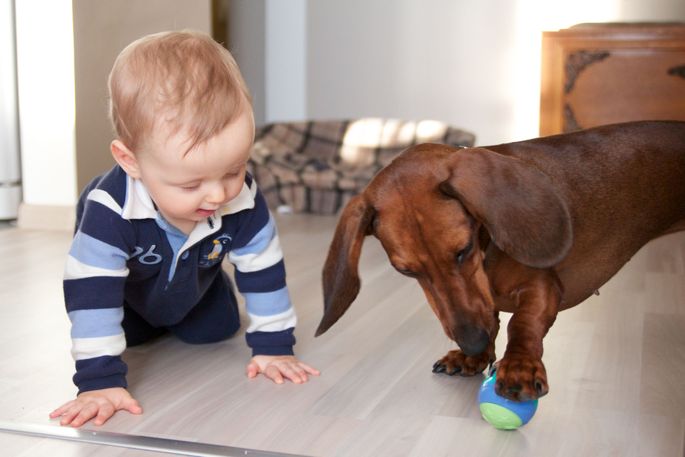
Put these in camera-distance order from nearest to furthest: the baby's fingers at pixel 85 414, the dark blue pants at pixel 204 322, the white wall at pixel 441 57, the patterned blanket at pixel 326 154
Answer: the baby's fingers at pixel 85 414 < the dark blue pants at pixel 204 322 < the patterned blanket at pixel 326 154 < the white wall at pixel 441 57

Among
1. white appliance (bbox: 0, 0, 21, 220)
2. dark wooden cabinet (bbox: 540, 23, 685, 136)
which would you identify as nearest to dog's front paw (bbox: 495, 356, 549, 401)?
white appliance (bbox: 0, 0, 21, 220)

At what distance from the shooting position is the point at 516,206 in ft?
4.17

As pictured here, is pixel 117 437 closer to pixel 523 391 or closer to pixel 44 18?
pixel 523 391

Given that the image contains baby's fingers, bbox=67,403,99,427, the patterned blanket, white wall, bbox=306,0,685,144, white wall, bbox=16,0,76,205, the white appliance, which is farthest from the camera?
white wall, bbox=306,0,685,144

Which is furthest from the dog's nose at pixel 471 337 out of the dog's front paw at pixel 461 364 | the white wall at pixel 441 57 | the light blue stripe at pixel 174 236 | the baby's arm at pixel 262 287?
the white wall at pixel 441 57

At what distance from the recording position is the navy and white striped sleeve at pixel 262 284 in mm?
1587

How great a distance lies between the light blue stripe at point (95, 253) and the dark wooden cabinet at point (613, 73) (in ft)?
9.54

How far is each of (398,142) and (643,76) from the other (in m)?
1.04

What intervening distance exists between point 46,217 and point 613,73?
233 centimetres

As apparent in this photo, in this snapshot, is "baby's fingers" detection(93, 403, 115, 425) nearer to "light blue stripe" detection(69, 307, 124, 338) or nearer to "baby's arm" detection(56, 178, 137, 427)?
"baby's arm" detection(56, 178, 137, 427)

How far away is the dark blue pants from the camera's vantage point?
1.71 metres

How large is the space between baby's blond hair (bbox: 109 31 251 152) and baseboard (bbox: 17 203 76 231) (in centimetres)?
170

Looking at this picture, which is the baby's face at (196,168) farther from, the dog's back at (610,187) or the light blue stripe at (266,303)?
the dog's back at (610,187)

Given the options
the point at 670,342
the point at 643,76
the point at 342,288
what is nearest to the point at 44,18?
the point at 342,288
